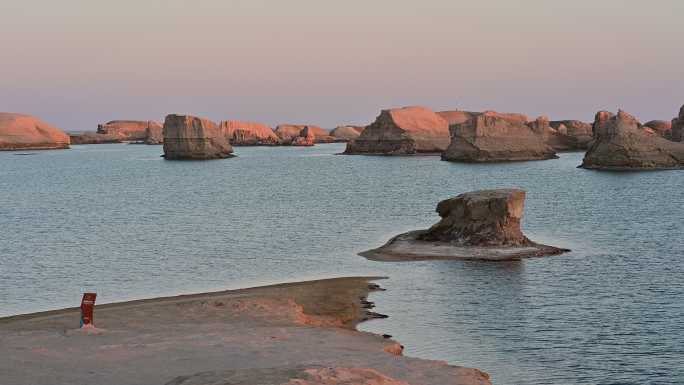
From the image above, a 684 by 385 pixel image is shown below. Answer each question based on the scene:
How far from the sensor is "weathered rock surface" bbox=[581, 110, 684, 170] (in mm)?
134375

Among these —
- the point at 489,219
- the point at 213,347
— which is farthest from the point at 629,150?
the point at 213,347

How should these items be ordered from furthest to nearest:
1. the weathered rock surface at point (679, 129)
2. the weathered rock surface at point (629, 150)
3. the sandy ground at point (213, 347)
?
1. the weathered rock surface at point (679, 129)
2. the weathered rock surface at point (629, 150)
3. the sandy ground at point (213, 347)

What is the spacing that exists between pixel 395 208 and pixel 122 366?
188ft

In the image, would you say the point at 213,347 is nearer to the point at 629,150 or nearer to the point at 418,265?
the point at 418,265

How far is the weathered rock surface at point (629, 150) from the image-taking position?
134 metres

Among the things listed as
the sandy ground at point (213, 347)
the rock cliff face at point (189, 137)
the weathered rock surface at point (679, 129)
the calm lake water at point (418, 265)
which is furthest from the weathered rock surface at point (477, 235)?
the rock cliff face at point (189, 137)

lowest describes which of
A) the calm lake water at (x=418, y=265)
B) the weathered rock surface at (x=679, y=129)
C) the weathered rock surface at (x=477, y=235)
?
the calm lake water at (x=418, y=265)

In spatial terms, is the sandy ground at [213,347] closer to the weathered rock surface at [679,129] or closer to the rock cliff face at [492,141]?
the rock cliff face at [492,141]

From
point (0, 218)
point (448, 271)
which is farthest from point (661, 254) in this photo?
point (0, 218)

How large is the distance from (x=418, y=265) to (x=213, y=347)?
2139 cm

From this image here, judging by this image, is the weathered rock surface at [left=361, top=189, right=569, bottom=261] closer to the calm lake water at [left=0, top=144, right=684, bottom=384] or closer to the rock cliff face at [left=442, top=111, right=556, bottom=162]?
the calm lake water at [left=0, top=144, right=684, bottom=384]

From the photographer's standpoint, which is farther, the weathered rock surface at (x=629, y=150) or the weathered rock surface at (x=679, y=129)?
the weathered rock surface at (x=679, y=129)

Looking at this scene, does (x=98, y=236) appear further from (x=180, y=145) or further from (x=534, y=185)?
(x=180, y=145)

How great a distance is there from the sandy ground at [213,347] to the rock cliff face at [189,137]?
150 metres
